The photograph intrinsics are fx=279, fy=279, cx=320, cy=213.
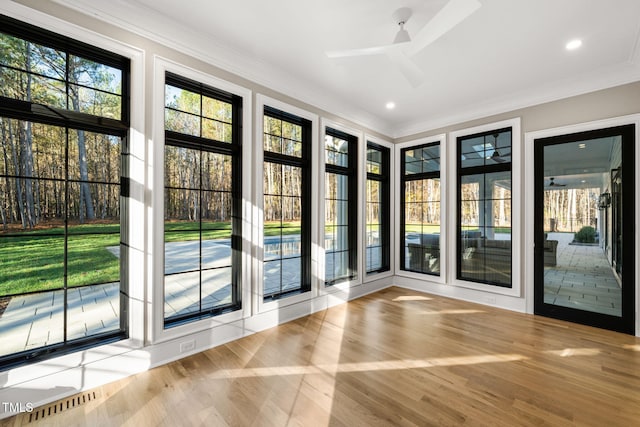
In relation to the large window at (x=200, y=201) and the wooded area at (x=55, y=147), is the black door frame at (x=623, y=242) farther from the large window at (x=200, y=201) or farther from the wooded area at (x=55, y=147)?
the wooded area at (x=55, y=147)

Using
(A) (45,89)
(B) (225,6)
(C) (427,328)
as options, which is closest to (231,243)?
(A) (45,89)

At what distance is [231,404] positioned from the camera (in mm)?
2033

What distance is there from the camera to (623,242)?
10.8ft

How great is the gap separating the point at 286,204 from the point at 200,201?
112 centimetres

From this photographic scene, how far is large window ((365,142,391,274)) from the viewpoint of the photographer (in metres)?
5.04

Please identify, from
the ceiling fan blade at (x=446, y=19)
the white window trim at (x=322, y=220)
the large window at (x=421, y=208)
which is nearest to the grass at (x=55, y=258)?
the white window trim at (x=322, y=220)

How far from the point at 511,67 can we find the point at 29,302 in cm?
513

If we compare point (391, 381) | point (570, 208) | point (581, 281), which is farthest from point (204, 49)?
point (581, 281)

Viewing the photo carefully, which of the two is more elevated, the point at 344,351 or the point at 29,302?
the point at 29,302

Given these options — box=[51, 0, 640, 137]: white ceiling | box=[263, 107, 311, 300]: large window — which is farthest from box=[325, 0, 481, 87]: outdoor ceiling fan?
box=[263, 107, 311, 300]: large window

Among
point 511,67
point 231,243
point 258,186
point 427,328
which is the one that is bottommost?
point 427,328

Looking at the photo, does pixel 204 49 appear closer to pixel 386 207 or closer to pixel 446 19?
pixel 446 19

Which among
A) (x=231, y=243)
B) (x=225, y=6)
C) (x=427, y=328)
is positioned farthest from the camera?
(x=427, y=328)

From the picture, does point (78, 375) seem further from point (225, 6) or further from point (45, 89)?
point (225, 6)
